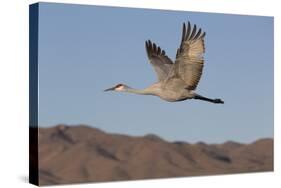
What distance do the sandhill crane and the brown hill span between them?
2.57ft

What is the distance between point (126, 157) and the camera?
1460 centimetres

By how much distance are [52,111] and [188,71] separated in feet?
7.87

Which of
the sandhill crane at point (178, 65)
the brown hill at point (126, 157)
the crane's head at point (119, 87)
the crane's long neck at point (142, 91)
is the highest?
the sandhill crane at point (178, 65)

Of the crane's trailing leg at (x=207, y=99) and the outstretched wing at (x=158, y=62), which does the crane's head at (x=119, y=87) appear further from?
the crane's trailing leg at (x=207, y=99)

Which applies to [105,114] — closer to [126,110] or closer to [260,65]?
[126,110]

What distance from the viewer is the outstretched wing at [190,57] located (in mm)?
14633

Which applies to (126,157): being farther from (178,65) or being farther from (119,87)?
(178,65)

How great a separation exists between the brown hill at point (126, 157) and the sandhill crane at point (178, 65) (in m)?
0.78

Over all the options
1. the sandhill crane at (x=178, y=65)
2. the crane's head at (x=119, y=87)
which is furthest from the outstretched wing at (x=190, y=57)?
the crane's head at (x=119, y=87)

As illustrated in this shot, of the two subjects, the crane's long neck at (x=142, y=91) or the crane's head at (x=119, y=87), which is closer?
the crane's head at (x=119, y=87)

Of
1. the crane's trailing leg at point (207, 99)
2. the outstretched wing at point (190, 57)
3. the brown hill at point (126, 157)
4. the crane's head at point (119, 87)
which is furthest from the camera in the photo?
the crane's trailing leg at point (207, 99)

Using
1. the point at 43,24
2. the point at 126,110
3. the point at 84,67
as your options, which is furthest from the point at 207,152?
the point at 43,24

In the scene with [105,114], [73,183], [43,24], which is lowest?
[73,183]

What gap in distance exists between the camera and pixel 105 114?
14.3 metres
